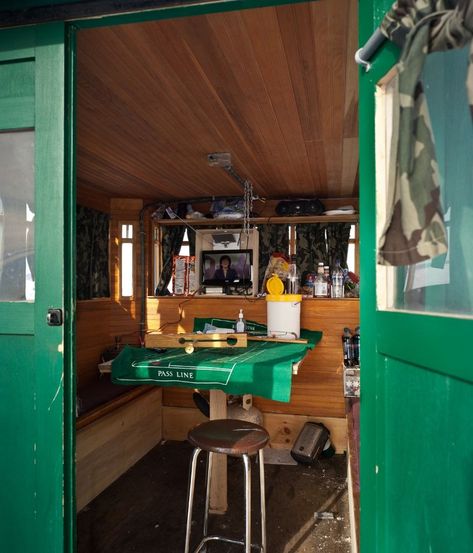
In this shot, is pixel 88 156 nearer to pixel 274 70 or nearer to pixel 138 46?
pixel 138 46

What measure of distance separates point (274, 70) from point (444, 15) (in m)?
1.18

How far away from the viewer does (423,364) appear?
100 cm

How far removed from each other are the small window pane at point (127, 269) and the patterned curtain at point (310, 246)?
1.78 metres

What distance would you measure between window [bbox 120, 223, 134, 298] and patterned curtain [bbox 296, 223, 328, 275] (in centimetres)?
178

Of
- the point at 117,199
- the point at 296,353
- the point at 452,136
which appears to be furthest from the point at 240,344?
the point at 117,199

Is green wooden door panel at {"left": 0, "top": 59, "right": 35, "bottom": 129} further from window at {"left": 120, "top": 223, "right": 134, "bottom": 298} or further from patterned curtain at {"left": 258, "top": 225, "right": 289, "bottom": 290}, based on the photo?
patterned curtain at {"left": 258, "top": 225, "right": 289, "bottom": 290}

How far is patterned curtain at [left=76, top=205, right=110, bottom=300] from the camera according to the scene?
4.03m

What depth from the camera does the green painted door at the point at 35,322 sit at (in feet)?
4.80

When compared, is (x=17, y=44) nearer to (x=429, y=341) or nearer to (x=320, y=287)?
(x=429, y=341)

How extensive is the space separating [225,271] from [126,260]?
1.09 m

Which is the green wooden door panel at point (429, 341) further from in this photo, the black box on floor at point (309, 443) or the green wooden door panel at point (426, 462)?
the black box on floor at point (309, 443)

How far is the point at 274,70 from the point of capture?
198 cm

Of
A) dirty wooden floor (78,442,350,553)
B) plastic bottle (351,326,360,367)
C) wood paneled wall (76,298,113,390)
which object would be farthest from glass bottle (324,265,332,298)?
wood paneled wall (76,298,113,390)

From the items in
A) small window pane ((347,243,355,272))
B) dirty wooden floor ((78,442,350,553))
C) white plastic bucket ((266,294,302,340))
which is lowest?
dirty wooden floor ((78,442,350,553))
